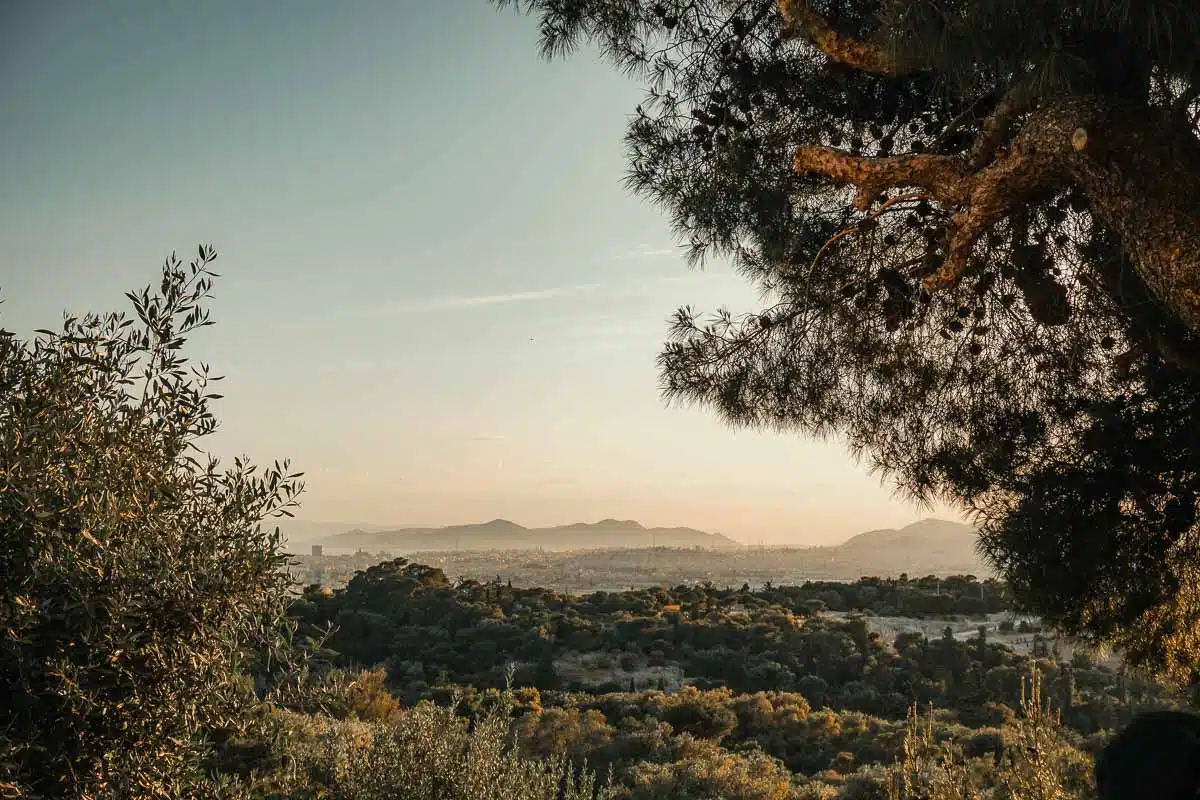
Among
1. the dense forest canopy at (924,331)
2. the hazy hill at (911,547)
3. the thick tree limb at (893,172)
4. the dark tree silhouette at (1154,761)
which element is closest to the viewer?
the dark tree silhouette at (1154,761)

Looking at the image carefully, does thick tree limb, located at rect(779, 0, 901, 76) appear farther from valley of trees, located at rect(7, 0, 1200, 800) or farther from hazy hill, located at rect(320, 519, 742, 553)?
hazy hill, located at rect(320, 519, 742, 553)

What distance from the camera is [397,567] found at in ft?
101

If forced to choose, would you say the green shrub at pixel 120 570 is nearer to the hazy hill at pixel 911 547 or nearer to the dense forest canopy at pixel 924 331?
the dense forest canopy at pixel 924 331

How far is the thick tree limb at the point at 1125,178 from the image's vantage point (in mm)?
3125

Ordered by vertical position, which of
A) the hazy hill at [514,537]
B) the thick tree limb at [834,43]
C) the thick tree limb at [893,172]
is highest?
the thick tree limb at [834,43]

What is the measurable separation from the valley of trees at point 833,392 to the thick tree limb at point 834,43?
0.8 inches

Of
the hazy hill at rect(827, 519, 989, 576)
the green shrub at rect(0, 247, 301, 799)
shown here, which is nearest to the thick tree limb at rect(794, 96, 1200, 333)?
the green shrub at rect(0, 247, 301, 799)

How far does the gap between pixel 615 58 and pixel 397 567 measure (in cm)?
2752

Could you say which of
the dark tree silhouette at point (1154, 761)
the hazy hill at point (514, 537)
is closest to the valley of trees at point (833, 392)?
the dark tree silhouette at point (1154, 761)

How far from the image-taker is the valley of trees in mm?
3133

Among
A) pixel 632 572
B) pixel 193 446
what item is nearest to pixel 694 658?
pixel 193 446

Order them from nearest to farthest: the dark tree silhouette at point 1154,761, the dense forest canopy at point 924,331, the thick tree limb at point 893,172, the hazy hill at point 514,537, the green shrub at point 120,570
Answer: the dark tree silhouette at point 1154,761, the green shrub at point 120,570, the thick tree limb at point 893,172, the dense forest canopy at point 924,331, the hazy hill at point 514,537

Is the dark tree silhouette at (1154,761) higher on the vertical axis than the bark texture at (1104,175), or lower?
lower

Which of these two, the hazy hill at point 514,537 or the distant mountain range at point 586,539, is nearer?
the distant mountain range at point 586,539
